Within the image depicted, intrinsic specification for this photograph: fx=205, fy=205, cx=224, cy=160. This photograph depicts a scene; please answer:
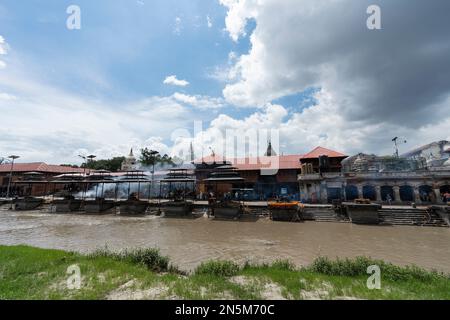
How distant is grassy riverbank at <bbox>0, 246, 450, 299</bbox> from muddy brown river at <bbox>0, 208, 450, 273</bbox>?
280cm

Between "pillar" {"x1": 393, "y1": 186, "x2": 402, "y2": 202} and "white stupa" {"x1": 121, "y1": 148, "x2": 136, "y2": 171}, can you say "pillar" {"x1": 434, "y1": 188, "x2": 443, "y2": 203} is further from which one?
"white stupa" {"x1": 121, "y1": 148, "x2": 136, "y2": 171}

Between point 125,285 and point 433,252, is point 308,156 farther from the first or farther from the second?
point 125,285

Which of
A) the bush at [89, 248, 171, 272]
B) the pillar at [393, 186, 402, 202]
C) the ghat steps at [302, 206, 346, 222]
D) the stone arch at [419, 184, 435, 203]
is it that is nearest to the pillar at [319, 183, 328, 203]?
the ghat steps at [302, 206, 346, 222]

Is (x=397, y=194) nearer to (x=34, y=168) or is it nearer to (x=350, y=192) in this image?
(x=350, y=192)

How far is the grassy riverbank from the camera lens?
15.9 ft

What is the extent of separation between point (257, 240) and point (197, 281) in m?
8.57

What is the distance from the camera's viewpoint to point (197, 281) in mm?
5688

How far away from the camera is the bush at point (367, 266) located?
6.21 m

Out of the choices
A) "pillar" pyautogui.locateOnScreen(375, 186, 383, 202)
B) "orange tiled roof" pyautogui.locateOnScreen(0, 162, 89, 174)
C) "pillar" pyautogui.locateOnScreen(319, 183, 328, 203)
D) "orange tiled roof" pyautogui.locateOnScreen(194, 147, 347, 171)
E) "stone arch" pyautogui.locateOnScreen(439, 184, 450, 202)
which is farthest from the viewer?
"orange tiled roof" pyautogui.locateOnScreen(0, 162, 89, 174)

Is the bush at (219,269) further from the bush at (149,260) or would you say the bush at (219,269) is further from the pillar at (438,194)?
the pillar at (438,194)

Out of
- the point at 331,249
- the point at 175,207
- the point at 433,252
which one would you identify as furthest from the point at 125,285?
the point at 175,207

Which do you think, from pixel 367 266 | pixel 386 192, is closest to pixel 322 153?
pixel 386 192

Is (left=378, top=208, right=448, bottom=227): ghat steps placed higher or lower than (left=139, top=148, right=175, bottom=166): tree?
lower

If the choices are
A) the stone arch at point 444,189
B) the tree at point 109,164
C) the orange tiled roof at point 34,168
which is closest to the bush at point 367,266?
the stone arch at point 444,189
